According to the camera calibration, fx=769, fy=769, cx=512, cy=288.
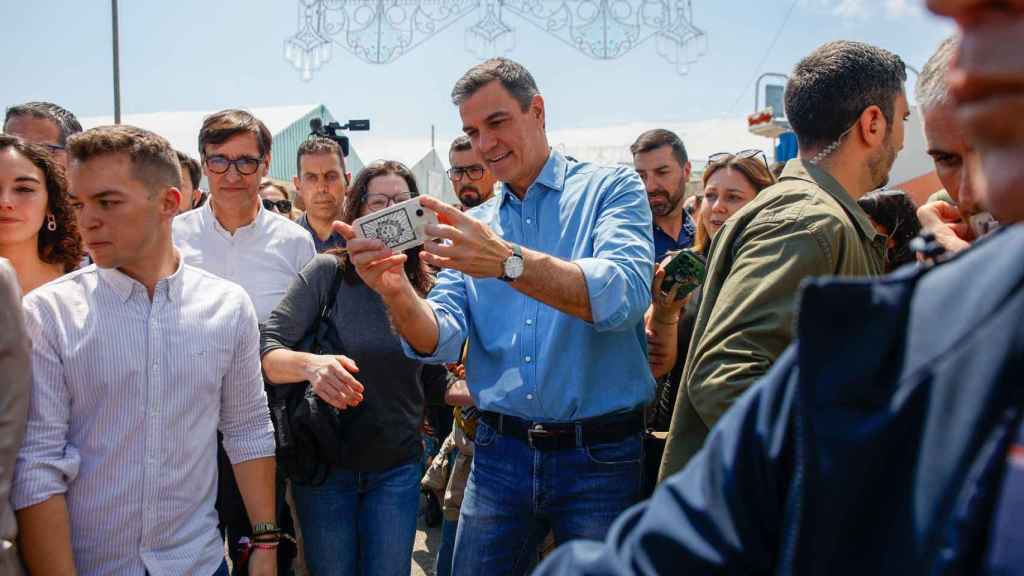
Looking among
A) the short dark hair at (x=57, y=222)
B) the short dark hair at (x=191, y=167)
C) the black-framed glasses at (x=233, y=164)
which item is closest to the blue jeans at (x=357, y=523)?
the short dark hair at (x=57, y=222)

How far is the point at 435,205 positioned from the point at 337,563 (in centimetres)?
157

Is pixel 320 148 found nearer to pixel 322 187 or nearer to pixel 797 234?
pixel 322 187

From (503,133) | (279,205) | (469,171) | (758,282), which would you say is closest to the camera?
(758,282)

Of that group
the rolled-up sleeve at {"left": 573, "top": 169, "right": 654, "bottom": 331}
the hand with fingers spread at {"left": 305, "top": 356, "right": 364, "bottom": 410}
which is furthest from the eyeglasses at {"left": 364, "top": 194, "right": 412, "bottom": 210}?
the rolled-up sleeve at {"left": 573, "top": 169, "right": 654, "bottom": 331}

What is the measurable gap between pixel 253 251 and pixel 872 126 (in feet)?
8.58

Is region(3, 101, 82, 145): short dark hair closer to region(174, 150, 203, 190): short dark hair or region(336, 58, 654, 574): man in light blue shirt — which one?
region(174, 150, 203, 190): short dark hair

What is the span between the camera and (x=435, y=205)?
219 centimetres

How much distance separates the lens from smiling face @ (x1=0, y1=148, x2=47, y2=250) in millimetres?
2699

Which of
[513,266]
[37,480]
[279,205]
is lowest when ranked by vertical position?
[37,480]

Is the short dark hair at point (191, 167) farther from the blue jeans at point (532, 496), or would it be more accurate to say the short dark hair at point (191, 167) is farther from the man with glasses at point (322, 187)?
the blue jeans at point (532, 496)

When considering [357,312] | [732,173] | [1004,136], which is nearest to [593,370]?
[357,312]

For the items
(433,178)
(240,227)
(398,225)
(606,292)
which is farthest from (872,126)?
(433,178)

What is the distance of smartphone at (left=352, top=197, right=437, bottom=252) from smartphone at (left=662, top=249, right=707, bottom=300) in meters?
0.82

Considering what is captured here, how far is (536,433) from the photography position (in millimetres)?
2387
